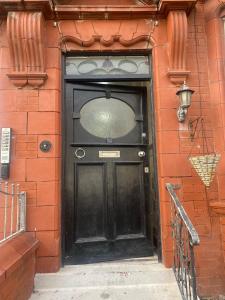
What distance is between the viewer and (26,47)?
3.59 m

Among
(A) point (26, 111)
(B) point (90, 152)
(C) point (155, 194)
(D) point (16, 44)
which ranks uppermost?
(D) point (16, 44)

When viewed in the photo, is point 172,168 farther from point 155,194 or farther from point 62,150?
point 62,150

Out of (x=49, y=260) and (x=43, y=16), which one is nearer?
(x=49, y=260)

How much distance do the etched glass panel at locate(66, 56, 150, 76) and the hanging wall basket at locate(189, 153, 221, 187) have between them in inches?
57.5

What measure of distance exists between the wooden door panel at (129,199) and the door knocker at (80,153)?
1.57 feet

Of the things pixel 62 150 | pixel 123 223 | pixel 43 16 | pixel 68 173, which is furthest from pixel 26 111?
pixel 123 223

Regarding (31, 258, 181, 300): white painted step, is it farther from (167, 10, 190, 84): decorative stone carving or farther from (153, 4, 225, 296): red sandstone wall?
(167, 10, 190, 84): decorative stone carving

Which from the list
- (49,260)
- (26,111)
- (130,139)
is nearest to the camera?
(49,260)

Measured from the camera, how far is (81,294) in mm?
2920

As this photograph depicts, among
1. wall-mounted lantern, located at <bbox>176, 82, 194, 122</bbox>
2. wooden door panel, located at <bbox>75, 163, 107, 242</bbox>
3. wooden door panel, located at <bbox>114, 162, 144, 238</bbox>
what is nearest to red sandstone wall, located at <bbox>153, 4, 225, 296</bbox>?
wall-mounted lantern, located at <bbox>176, 82, 194, 122</bbox>

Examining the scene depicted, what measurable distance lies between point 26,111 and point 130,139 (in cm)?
145

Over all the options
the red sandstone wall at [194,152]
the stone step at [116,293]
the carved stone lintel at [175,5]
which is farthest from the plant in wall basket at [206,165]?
the carved stone lintel at [175,5]

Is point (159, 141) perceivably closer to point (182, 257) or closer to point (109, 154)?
point (109, 154)

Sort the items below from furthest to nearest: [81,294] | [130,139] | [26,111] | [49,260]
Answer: [130,139]
[26,111]
[49,260]
[81,294]
